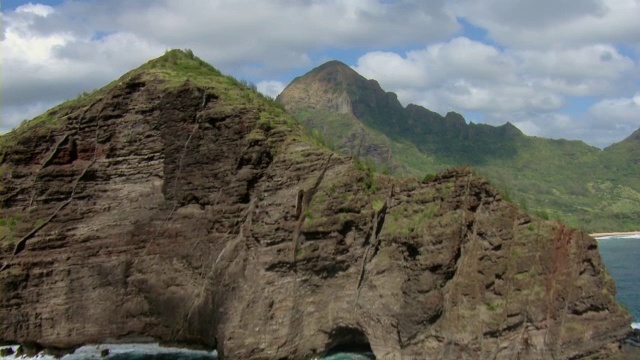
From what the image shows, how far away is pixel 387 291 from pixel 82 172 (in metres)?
19.7

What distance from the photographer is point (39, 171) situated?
33688 millimetres

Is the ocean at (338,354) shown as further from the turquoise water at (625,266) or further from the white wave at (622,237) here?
the white wave at (622,237)

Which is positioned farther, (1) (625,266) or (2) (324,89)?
(2) (324,89)

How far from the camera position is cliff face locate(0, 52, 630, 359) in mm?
28703

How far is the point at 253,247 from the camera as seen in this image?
30312 millimetres

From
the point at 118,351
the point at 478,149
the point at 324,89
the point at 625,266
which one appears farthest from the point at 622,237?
the point at 118,351

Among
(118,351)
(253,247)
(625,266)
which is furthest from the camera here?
(625,266)

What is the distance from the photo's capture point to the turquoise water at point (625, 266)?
2034 inches

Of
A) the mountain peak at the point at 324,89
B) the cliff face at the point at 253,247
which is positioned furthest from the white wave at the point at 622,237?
the cliff face at the point at 253,247

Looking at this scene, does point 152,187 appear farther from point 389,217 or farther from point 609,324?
point 609,324

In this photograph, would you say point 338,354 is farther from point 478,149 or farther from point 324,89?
point 478,149

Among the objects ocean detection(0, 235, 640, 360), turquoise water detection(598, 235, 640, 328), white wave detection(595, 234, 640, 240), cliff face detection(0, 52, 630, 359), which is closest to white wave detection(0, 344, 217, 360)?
ocean detection(0, 235, 640, 360)

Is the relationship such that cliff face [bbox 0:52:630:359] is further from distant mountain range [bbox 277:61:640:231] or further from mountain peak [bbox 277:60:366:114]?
mountain peak [bbox 277:60:366:114]

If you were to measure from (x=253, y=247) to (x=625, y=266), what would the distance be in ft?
225
